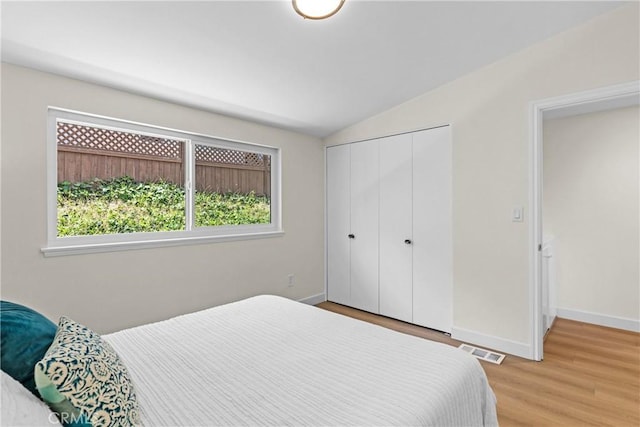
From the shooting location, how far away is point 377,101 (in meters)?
3.22

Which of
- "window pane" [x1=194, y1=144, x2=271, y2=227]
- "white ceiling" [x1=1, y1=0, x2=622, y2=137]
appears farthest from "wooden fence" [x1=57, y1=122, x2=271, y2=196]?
"white ceiling" [x1=1, y1=0, x2=622, y2=137]

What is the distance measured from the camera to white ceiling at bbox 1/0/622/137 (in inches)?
70.2

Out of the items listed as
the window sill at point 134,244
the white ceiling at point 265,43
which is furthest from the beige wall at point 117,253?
the white ceiling at point 265,43

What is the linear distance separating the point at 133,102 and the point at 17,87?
2.17 feet

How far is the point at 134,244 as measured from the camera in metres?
2.52

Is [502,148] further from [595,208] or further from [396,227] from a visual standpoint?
[595,208]

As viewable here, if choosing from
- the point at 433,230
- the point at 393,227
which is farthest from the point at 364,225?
the point at 433,230

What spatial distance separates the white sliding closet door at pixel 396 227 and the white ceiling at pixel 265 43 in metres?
0.69

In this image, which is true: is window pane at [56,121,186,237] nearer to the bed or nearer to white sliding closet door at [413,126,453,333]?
the bed

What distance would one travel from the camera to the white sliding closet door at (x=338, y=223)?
3871 millimetres

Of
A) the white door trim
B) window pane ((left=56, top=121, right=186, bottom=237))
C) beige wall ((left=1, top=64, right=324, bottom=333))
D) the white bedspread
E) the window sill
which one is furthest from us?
the white door trim

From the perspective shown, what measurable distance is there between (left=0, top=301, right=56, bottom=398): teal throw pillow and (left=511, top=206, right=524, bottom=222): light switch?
295 centimetres

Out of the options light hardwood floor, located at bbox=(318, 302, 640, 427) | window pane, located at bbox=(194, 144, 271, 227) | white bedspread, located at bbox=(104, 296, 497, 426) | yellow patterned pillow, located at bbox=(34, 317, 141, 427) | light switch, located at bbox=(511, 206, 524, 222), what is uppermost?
window pane, located at bbox=(194, 144, 271, 227)

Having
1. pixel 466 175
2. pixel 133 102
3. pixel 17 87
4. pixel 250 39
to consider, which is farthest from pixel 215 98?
pixel 466 175
